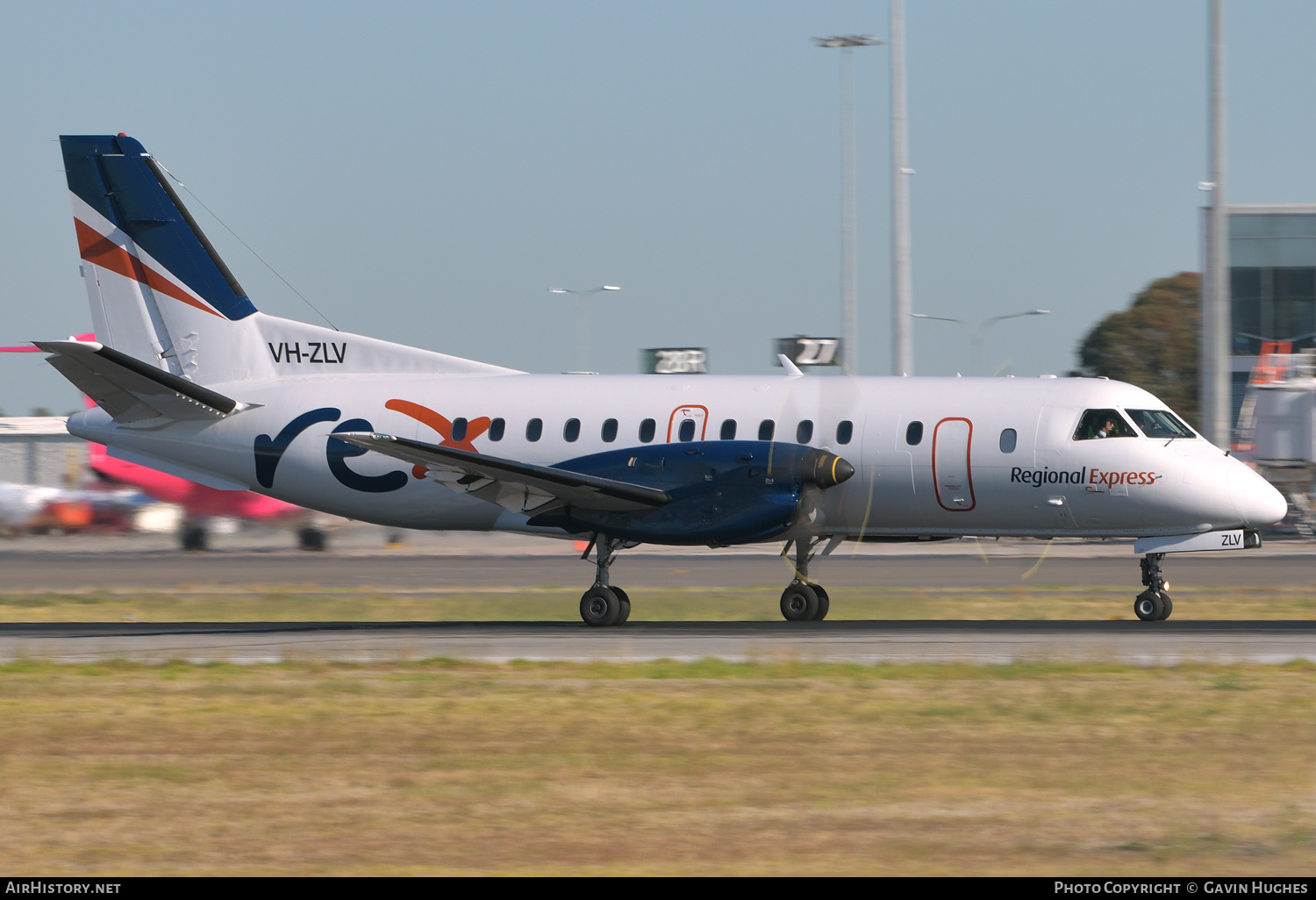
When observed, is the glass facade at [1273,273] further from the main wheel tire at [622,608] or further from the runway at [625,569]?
the main wheel tire at [622,608]

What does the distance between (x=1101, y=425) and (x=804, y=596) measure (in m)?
4.51

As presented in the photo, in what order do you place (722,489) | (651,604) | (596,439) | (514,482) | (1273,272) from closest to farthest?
1. (722,489)
2. (514,482)
3. (596,439)
4. (651,604)
5. (1273,272)

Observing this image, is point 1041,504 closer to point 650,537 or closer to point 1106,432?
point 1106,432

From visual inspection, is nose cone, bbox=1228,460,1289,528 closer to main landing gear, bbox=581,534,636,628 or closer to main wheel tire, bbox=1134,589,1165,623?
main wheel tire, bbox=1134,589,1165,623

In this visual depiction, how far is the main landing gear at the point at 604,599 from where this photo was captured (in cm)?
1948

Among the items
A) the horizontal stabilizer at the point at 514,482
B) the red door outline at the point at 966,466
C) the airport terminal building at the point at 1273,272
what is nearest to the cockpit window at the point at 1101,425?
the red door outline at the point at 966,466

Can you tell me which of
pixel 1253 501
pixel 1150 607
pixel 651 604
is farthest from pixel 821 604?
pixel 1253 501

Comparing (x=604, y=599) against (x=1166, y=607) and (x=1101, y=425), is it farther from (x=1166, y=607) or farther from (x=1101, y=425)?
(x=1166, y=607)

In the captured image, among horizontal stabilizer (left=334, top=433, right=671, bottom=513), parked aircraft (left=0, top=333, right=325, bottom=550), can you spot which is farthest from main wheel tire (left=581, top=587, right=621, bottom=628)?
parked aircraft (left=0, top=333, right=325, bottom=550)

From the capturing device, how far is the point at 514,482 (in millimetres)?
19062

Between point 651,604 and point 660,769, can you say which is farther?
point 651,604

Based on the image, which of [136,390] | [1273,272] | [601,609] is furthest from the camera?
[1273,272]
